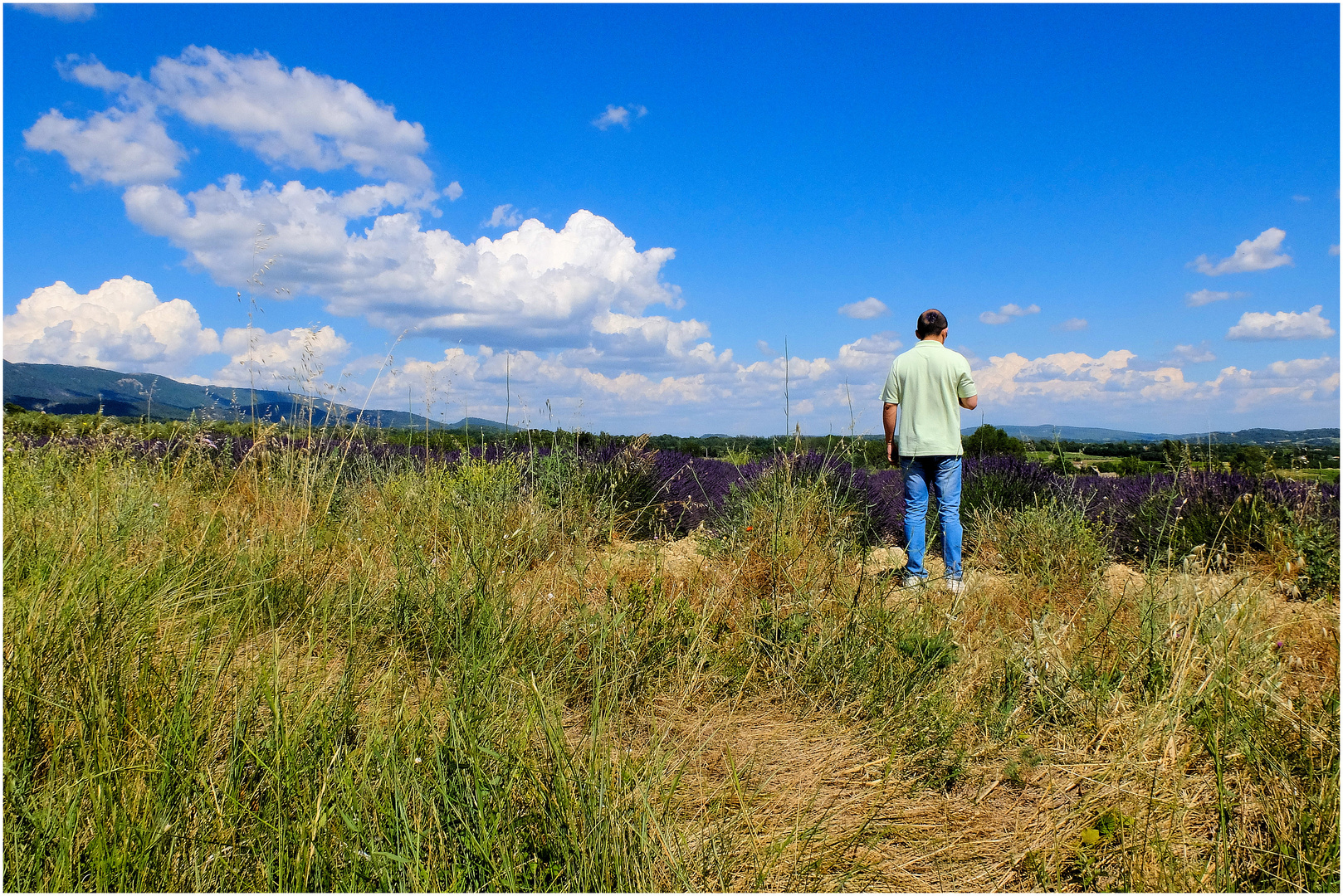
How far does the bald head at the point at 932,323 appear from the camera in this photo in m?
5.16

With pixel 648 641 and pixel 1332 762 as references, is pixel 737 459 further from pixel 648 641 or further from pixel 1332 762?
pixel 1332 762

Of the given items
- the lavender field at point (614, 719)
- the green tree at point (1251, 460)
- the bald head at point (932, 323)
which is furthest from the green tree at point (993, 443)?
the lavender field at point (614, 719)

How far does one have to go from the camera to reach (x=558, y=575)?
3340mm

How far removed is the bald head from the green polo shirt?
0.16 metres

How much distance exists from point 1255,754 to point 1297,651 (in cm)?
170

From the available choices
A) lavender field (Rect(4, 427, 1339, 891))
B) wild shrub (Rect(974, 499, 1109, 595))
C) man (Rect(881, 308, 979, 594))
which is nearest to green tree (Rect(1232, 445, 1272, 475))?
wild shrub (Rect(974, 499, 1109, 595))

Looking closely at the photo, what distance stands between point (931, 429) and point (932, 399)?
0.22 metres

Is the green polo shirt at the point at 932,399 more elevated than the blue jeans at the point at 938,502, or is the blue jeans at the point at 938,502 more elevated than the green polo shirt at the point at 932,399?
the green polo shirt at the point at 932,399

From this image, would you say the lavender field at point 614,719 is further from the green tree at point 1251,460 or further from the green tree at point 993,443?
the green tree at point 993,443

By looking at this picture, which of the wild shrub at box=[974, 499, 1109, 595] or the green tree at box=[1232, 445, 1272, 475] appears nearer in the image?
the wild shrub at box=[974, 499, 1109, 595]

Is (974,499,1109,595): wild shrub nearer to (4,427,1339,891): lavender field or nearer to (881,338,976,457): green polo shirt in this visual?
(4,427,1339,891): lavender field

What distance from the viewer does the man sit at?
4.86m

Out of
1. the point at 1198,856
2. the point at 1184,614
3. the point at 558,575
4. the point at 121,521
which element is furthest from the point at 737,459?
the point at 1198,856

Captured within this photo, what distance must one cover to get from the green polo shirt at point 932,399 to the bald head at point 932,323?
0.52 ft
